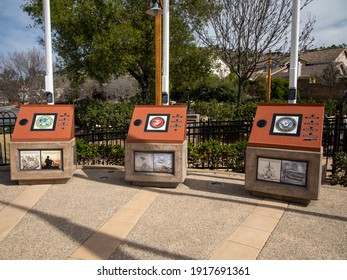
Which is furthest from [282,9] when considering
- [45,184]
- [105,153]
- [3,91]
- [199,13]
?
[3,91]

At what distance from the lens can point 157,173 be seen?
5.88m

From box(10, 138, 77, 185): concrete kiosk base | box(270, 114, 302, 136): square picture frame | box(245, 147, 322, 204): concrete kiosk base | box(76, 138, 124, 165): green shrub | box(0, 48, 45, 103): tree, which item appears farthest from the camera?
box(0, 48, 45, 103): tree

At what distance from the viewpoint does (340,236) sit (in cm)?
394

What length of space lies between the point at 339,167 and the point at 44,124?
637 centimetres

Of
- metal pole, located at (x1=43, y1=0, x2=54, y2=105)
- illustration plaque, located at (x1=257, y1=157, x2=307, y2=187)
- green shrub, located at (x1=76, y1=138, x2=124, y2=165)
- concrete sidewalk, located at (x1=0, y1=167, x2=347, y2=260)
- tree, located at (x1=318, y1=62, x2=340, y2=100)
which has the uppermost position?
tree, located at (x1=318, y1=62, x2=340, y2=100)

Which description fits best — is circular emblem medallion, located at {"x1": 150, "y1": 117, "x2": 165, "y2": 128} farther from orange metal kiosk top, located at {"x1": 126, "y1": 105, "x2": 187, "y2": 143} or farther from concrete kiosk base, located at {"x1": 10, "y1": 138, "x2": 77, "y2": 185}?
concrete kiosk base, located at {"x1": 10, "y1": 138, "x2": 77, "y2": 185}

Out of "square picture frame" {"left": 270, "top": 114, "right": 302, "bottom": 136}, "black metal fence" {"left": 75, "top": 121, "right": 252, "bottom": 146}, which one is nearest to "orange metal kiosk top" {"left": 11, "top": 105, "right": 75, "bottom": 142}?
"black metal fence" {"left": 75, "top": 121, "right": 252, "bottom": 146}

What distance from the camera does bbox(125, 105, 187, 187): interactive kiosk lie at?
19.0ft

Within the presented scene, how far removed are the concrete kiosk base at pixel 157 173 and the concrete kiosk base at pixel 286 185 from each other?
4.19ft

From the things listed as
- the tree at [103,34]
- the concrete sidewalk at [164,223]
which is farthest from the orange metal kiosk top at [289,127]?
the tree at [103,34]

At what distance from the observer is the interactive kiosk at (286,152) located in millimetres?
4875

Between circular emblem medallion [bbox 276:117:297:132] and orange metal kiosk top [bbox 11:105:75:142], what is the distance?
405cm

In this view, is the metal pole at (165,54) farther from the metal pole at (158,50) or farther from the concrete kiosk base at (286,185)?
the concrete kiosk base at (286,185)

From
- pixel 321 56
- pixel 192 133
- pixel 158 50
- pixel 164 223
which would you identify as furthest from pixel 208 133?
pixel 321 56
